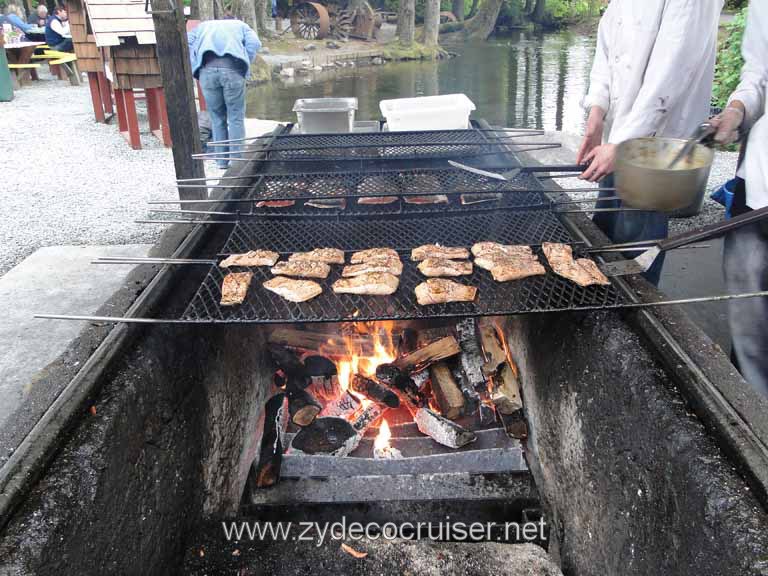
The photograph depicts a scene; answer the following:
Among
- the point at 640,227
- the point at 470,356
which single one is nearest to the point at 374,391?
the point at 470,356

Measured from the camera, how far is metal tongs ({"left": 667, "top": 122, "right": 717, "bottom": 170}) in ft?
8.43

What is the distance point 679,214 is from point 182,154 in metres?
3.35

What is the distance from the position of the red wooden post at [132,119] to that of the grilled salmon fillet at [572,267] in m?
8.85

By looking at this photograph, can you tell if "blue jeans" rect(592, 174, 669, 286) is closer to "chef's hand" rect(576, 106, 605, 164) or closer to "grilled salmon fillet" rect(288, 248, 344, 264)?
"chef's hand" rect(576, 106, 605, 164)

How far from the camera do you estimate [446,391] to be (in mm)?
3264

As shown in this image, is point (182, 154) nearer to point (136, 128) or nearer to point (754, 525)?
point (754, 525)

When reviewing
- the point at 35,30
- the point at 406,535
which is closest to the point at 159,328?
the point at 406,535

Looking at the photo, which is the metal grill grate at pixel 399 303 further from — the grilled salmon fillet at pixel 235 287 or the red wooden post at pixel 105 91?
the red wooden post at pixel 105 91

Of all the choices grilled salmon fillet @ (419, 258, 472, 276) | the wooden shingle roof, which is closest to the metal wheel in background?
the wooden shingle roof

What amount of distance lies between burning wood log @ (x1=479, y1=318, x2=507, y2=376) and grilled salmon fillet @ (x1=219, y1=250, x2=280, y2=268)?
152 centimetres

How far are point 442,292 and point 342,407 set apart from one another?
1.40 meters

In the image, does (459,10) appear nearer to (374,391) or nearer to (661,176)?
(374,391)

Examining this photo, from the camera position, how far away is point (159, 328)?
7.43 ft

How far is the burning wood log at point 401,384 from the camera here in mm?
3357
